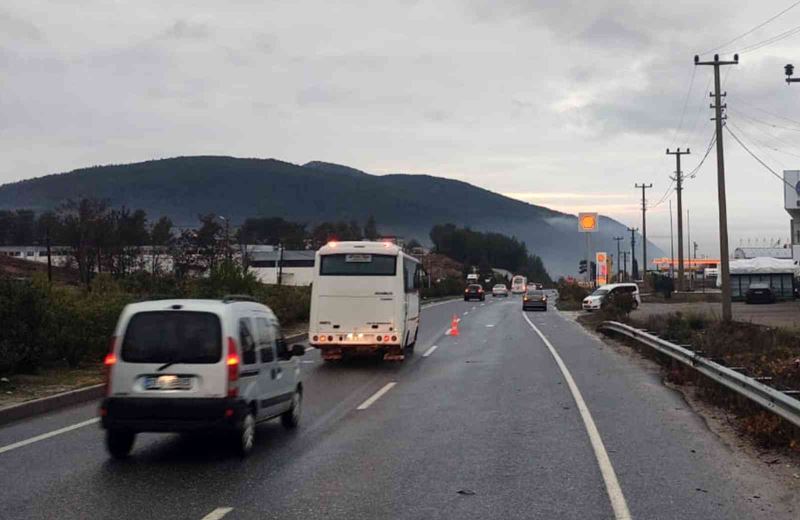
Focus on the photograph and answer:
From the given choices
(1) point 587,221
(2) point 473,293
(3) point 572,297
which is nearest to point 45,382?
(3) point 572,297

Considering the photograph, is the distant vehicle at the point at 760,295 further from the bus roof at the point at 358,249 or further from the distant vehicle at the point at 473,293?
the bus roof at the point at 358,249

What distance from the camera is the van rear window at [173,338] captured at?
9080 mm

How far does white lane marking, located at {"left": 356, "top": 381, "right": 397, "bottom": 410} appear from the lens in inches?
530

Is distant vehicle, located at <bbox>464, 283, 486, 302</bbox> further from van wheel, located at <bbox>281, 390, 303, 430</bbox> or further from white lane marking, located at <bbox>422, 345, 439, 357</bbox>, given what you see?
van wheel, located at <bbox>281, 390, 303, 430</bbox>

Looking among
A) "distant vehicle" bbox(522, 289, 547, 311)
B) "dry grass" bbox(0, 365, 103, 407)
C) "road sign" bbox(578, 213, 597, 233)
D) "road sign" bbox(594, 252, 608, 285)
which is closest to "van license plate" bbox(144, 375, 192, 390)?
"dry grass" bbox(0, 365, 103, 407)

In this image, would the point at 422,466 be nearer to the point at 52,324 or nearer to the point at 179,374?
the point at 179,374

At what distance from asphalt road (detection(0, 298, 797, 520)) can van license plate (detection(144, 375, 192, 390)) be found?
32.1 inches

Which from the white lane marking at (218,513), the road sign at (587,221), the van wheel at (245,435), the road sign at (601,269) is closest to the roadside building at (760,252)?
the road sign at (601,269)

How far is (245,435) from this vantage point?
30.2ft

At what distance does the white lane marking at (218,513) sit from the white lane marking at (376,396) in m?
6.23

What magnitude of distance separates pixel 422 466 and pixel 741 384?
5.46 m

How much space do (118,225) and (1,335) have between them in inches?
2335

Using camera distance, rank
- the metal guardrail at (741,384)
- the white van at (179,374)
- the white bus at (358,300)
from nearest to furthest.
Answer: the white van at (179,374)
the metal guardrail at (741,384)
the white bus at (358,300)

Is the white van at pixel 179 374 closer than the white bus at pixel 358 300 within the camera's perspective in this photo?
Yes
